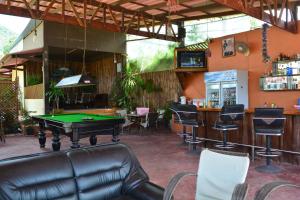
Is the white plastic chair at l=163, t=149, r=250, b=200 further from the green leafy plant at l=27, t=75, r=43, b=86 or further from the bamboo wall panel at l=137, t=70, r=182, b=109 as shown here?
the green leafy plant at l=27, t=75, r=43, b=86

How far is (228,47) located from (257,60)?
1.06 m

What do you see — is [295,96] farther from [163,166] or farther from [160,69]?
[160,69]

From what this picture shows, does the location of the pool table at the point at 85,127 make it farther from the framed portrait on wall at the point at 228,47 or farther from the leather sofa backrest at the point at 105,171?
the framed portrait on wall at the point at 228,47

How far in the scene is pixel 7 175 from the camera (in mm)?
2486

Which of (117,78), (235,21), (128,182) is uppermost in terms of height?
(235,21)

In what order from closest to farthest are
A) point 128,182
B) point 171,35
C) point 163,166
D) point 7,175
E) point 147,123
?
1. point 7,175
2. point 128,182
3. point 163,166
4. point 147,123
5. point 171,35

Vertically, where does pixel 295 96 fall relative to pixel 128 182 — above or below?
above

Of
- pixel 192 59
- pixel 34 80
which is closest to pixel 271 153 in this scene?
pixel 192 59

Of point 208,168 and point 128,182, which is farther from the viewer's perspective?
point 128,182

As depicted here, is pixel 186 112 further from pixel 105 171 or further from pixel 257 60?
pixel 105 171

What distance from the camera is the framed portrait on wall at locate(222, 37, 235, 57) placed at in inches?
327

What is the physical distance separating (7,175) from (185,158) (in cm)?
411

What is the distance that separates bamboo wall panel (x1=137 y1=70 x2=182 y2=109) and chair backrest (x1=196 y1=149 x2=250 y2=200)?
24.7ft

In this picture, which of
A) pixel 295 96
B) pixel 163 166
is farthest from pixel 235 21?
pixel 163 166
